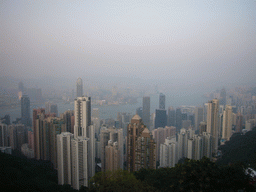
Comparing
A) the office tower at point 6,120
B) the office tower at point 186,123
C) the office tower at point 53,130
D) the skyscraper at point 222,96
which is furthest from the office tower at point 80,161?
the skyscraper at point 222,96

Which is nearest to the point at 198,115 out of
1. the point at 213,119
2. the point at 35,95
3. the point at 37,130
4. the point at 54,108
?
the point at 213,119

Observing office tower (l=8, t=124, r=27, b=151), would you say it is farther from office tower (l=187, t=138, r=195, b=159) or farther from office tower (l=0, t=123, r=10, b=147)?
office tower (l=187, t=138, r=195, b=159)

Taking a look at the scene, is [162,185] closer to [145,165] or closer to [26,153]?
[145,165]

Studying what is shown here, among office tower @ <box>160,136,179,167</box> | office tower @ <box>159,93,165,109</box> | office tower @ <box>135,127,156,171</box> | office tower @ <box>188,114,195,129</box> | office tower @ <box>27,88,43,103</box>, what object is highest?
office tower @ <box>27,88,43,103</box>

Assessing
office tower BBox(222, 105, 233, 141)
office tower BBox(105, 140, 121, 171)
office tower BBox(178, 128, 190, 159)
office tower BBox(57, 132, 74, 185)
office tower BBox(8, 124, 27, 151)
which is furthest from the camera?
office tower BBox(222, 105, 233, 141)

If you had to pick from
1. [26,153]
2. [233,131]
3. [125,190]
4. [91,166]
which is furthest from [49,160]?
[233,131]

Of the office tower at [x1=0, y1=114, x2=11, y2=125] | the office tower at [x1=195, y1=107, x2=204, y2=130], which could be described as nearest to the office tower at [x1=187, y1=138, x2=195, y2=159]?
the office tower at [x1=195, y1=107, x2=204, y2=130]

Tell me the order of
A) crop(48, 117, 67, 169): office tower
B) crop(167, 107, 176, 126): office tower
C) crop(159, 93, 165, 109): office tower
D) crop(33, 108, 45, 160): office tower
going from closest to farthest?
crop(48, 117, 67, 169): office tower
crop(33, 108, 45, 160): office tower
crop(159, 93, 165, 109): office tower
crop(167, 107, 176, 126): office tower

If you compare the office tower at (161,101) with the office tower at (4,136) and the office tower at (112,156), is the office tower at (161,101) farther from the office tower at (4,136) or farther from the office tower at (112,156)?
the office tower at (4,136)
